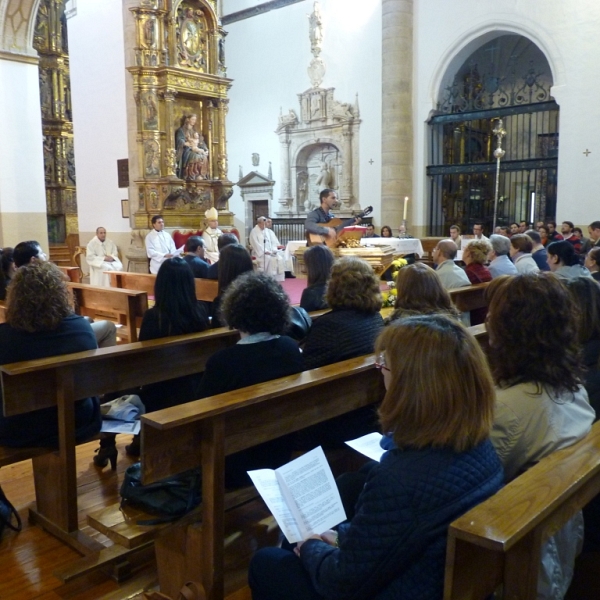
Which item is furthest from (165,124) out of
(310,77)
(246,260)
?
(310,77)

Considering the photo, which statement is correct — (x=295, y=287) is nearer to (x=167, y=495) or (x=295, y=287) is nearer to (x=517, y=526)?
(x=167, y=495)

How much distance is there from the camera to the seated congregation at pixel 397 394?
4.50 feet

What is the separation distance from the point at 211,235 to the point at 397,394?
28.3ft

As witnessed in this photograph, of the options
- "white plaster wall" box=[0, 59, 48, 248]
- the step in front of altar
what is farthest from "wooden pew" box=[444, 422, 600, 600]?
"white plaster wall" box=[0, 59, 48, 248]

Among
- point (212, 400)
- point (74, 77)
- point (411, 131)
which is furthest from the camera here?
point (411, 131)

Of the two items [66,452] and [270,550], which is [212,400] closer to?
[270,550]

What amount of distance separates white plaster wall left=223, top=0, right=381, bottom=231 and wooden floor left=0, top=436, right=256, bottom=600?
11965 millimetres

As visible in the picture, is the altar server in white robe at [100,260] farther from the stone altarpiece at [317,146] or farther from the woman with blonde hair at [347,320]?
the stone altarpiece at [317,146]

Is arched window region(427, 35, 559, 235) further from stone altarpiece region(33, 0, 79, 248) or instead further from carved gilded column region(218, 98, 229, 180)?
stone altarpiece region(33, 0, 79, 248)

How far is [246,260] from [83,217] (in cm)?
729

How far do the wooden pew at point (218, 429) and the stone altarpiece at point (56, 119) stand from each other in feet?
41.2

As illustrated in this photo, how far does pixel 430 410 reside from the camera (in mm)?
1387

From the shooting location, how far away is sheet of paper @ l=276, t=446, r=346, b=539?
1.74m

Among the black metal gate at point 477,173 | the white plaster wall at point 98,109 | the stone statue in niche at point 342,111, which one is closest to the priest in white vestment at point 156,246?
the white plaster wall at point 98,109
